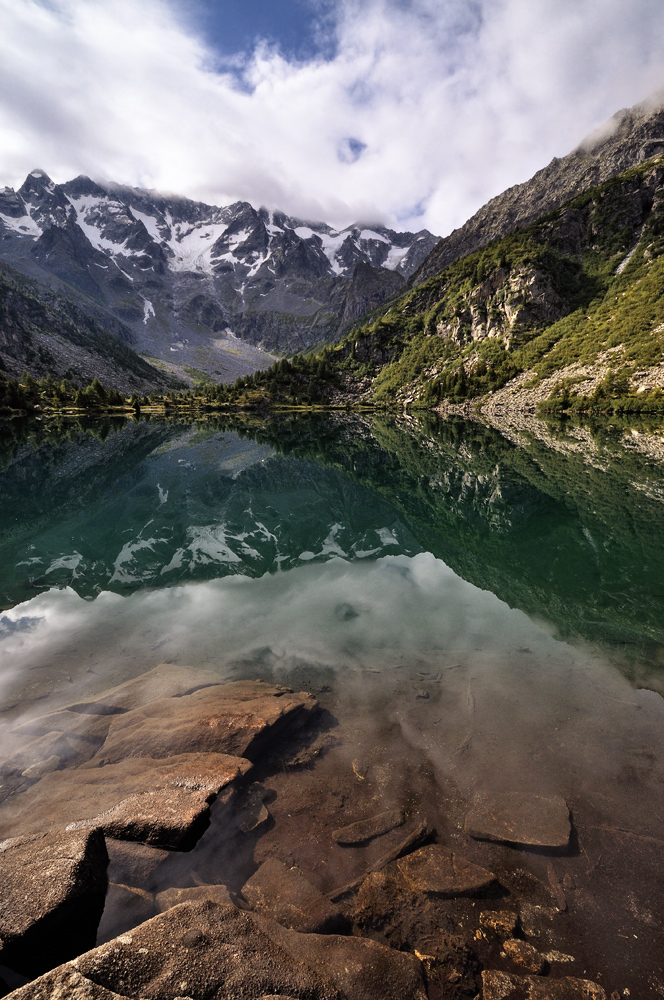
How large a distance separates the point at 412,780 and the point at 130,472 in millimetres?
43965

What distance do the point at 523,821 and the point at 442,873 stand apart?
1.85 m

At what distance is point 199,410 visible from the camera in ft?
581

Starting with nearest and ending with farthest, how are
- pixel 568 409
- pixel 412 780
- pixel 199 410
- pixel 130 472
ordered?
pixel 412 780 → pixel 130 472 → pixel 568 409 → pixel 199 410

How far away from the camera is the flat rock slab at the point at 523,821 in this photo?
6.46m

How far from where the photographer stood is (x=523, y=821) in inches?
267

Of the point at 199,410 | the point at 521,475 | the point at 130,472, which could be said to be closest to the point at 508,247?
the point at 199,410

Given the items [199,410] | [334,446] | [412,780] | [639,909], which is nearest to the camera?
[639,909]

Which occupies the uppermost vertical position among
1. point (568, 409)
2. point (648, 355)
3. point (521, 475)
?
point (648, 355)

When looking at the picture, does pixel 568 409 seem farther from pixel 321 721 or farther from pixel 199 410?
pixel 199 410

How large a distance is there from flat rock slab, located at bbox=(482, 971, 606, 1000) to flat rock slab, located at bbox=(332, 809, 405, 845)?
2342 mm

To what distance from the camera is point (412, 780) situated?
7.76 metres

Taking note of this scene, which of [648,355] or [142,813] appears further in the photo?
[648,355]

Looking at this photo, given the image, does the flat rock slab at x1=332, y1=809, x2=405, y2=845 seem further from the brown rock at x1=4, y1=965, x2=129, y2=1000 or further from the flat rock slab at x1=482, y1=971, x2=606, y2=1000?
the brown rock at x1=4, y1=965, x2=129, y2=1000

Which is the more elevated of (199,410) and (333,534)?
(199,410)
